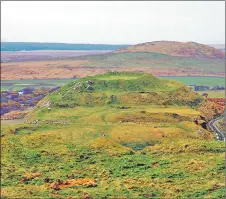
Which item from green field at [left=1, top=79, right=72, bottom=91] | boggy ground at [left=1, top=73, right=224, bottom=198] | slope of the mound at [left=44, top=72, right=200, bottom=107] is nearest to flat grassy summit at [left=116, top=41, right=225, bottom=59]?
green field at [left=1, top=79, right=72, bottom=91]

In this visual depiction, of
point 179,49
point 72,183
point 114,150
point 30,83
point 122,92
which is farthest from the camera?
point 179,49

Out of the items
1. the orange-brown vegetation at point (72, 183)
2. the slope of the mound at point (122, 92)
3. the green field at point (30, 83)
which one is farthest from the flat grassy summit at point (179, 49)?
the orange-brown vegetation at point (72, 183)

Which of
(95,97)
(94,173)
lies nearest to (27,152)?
(94,173)

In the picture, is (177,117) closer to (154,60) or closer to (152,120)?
(152,120)

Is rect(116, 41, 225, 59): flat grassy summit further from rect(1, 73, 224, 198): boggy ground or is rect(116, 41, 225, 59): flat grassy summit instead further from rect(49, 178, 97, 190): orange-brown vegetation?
rect(49, 178, 97, 190): orange-brown vegetation

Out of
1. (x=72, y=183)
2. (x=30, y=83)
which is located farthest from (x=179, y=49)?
(x=72, y=183)

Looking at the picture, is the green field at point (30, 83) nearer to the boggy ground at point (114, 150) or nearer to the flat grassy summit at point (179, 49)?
the boggy ground at point (114, 150)

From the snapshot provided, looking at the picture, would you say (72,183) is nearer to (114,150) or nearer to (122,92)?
(114,150)
